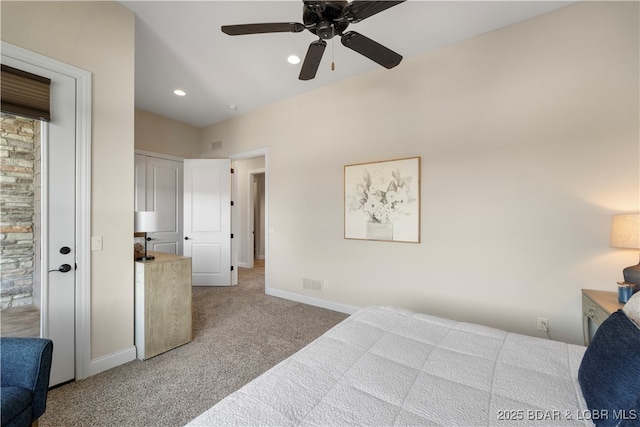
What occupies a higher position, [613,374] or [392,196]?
[392,196]

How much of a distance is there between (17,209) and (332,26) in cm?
245

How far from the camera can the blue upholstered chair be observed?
4.03ft

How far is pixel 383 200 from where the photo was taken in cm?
315

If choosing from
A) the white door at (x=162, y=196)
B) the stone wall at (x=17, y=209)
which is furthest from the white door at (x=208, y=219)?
the stone wall at (x=17, y=209)

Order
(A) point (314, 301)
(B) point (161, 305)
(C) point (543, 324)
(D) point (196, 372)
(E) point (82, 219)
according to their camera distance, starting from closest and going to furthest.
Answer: (E) point (82, 219), (D) point (196, 372), (C) point (543, 324), (B) point (161, 305), (A) point (314, 301)

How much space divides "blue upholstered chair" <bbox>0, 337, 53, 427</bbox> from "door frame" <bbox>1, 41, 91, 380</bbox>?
769 millimetres

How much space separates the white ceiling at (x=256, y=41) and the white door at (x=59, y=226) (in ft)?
3.53

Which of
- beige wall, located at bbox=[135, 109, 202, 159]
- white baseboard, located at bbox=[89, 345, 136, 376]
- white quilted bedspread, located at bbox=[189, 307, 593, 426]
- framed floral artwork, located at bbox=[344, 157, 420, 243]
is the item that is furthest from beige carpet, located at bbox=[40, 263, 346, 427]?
beige wall, located at bbox=[135, 109, 202, 159]

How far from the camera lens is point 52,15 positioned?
1.93 meters

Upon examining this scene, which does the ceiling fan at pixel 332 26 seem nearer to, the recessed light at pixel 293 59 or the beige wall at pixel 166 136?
the recessed light at pixel 293 59

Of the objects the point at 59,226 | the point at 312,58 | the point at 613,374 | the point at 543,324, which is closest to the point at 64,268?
the point at 59,226

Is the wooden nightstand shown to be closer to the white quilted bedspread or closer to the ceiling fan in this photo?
the white quilted bedspread

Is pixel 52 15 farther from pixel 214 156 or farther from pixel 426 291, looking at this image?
pixel 426 291

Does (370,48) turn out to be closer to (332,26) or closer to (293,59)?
(332,26)
